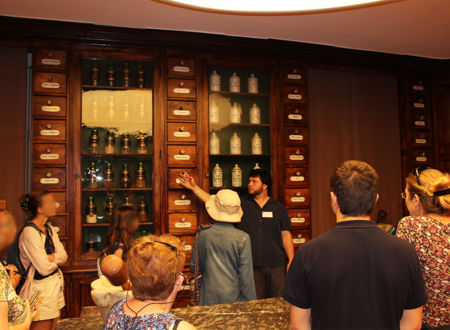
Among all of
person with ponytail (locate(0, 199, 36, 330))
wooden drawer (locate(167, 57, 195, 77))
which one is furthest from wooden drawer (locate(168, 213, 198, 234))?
person with ponytail (locate(0, 199, 36, 330))

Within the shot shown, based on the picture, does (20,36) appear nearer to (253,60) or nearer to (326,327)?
(253,60)

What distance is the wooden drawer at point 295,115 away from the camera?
3873 mm

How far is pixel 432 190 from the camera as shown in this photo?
1780 millimetres

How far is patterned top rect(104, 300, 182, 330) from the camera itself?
43.3 inches

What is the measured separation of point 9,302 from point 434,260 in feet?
5.53

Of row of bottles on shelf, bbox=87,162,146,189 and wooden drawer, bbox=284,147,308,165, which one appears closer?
row of bottles on shelf, bbox=87,162,146,189

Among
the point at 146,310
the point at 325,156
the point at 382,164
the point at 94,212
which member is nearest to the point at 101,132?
the point at 94,212

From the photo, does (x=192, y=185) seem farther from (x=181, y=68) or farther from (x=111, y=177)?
(x=181, y=68)

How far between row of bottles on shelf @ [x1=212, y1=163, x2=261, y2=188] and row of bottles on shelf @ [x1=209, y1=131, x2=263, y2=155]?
0.13 meters

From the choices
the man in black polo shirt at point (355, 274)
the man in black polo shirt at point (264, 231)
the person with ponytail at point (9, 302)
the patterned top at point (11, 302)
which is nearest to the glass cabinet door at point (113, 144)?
the man in black polo shirt at point (264, 231)

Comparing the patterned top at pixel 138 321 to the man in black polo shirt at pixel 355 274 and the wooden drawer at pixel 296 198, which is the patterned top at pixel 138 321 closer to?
the man in black polo shirt at pixel 355 274

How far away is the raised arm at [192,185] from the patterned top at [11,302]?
201 centimetres

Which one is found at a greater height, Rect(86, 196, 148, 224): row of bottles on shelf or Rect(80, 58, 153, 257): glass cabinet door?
Rect(80, 58, 153, 257): glass cabinet door

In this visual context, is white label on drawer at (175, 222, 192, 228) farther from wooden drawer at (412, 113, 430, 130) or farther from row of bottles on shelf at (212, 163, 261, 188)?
wooden drawer at (412, 113, 430, 130)
